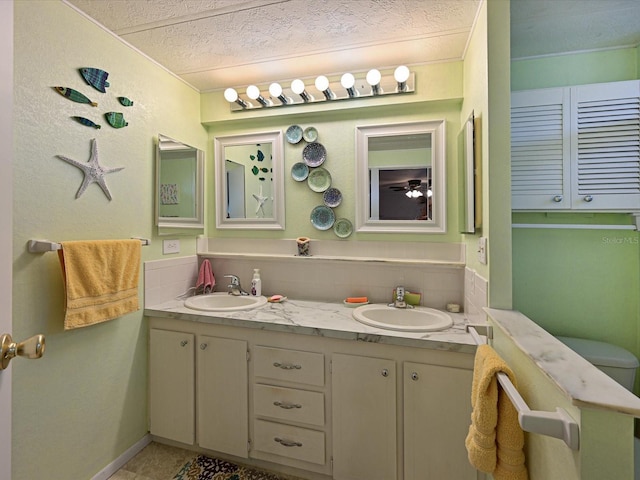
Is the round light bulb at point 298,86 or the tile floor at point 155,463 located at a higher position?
the round light bulb at point 298,86

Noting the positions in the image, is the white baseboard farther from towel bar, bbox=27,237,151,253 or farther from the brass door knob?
the brass door knob

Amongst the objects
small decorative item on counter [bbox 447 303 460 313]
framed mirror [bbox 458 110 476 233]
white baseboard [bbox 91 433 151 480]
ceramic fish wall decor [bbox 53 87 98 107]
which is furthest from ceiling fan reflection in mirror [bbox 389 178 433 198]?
white baseboard [bbox 91 433 151 480]

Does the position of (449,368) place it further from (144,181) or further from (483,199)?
(144,181)

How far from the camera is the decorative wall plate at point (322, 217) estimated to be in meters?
2.03

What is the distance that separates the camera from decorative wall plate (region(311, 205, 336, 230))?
79.9 inches

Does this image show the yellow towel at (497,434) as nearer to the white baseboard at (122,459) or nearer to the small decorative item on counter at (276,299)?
the small decorative item on counter at (276,299)

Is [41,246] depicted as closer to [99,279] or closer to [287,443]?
[99,279]

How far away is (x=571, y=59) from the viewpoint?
1575mm

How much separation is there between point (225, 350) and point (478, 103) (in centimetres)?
181

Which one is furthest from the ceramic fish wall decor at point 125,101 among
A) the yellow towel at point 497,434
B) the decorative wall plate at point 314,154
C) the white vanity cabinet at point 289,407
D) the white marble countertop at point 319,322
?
the yellow towel at point 497,434

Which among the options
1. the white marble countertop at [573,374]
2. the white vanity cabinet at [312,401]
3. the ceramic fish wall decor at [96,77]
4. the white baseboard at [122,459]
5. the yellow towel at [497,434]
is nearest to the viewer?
the white marble countertop at [573,374]

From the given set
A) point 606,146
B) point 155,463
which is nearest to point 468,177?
point 606,146

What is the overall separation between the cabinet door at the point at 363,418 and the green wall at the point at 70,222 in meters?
1.21

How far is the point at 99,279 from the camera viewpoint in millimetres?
1434
